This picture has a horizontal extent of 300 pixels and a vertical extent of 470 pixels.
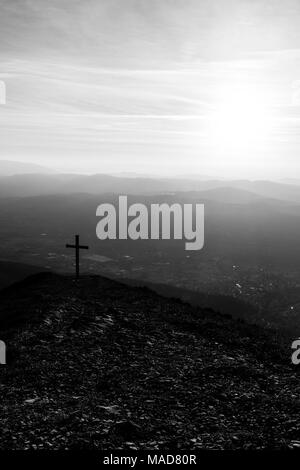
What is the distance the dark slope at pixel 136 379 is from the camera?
11.9m

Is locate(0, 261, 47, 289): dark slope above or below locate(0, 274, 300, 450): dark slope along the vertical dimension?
below

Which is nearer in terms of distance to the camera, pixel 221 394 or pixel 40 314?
pixel 221 394

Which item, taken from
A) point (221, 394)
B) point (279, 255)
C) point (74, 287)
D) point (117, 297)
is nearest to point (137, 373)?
point (221, 394)

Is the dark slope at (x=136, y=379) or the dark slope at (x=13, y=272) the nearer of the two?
the dark slope at (x=136, y=379)

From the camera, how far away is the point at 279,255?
147m

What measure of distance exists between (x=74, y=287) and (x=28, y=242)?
15828cm

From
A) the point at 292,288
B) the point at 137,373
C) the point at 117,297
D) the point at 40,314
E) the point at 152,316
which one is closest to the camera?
the point at 137,373

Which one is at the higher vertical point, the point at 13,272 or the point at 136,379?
the point at 136,379

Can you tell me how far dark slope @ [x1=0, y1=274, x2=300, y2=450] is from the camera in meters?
11.9

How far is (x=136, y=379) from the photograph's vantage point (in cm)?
1582

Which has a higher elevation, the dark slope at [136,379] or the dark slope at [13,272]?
the dark slope at [136,379]

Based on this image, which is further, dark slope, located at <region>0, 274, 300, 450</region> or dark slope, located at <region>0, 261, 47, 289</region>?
dark slope, located at <region>0, 261, 47, 289</region>
